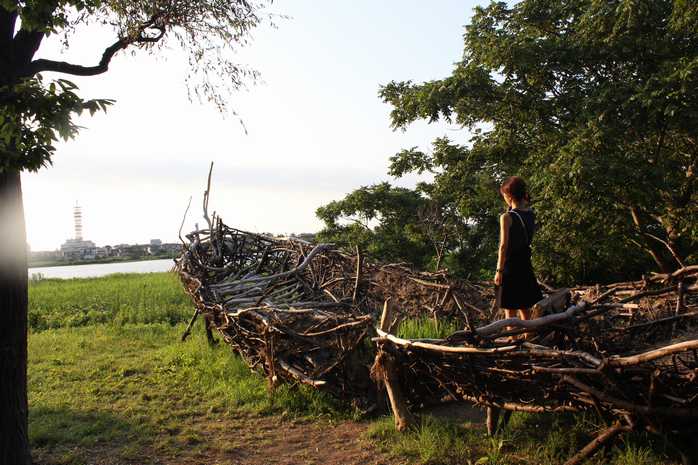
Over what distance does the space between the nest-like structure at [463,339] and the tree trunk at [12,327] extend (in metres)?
2.07

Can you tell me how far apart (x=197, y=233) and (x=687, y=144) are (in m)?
8.12

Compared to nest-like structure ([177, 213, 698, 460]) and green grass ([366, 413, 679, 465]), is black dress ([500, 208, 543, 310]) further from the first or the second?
A: green grass ([366, 413, 679, 465])

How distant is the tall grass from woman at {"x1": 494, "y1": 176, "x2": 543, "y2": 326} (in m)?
9.55

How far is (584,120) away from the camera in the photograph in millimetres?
8469

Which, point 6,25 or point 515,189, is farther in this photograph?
point 6,25

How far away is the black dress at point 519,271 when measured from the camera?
4.24m

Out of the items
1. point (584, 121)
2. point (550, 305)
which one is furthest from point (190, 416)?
point (584, 121)

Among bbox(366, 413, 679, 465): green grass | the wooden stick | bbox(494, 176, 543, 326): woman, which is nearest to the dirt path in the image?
bbox(366, 413, 679, 465): green grass

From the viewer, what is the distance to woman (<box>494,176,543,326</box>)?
13.9 feet

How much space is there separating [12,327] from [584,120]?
25.3 ft

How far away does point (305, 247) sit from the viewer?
26.6 ft

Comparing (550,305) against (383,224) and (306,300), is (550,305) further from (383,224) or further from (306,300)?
(383,224)

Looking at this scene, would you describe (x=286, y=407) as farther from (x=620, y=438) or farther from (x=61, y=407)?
(x=620, y=438)

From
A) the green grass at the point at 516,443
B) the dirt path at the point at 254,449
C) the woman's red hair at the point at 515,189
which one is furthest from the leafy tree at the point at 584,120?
the dirt path at the point at 254,449
